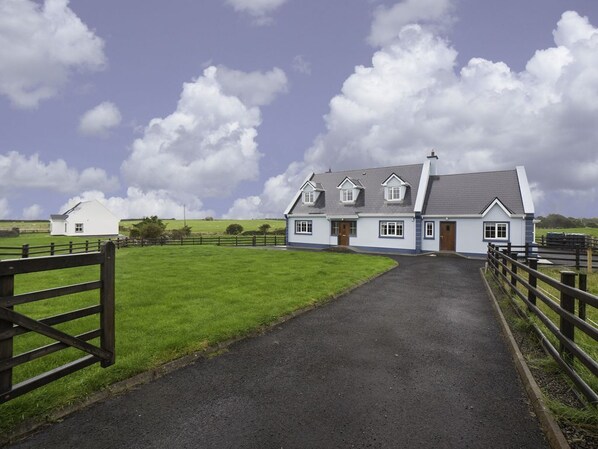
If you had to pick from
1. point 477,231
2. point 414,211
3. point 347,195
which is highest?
point 347,195

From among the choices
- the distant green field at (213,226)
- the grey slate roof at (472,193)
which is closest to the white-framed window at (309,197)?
the grey slate roof at (472,193)

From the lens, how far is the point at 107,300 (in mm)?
5395

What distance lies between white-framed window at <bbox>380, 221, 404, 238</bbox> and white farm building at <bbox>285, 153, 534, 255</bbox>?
9cm

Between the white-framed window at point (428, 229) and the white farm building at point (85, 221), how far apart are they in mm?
62721

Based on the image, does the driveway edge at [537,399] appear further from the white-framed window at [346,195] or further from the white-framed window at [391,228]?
the white-framed window at [346,195]

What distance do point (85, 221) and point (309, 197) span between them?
50.3 metres

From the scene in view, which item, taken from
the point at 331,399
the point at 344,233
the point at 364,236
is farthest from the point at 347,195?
the point at 331,399

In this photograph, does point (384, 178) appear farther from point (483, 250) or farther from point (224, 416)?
point (224, 416)

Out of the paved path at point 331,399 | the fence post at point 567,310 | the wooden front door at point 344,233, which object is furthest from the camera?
the wooden front door at point 344,233

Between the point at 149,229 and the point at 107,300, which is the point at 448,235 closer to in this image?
the point at 107,300

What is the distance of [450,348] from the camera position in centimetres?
675

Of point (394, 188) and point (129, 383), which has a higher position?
point (394, 188)

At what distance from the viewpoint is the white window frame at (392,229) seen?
101 ft

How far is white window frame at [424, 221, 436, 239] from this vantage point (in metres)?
29.9
